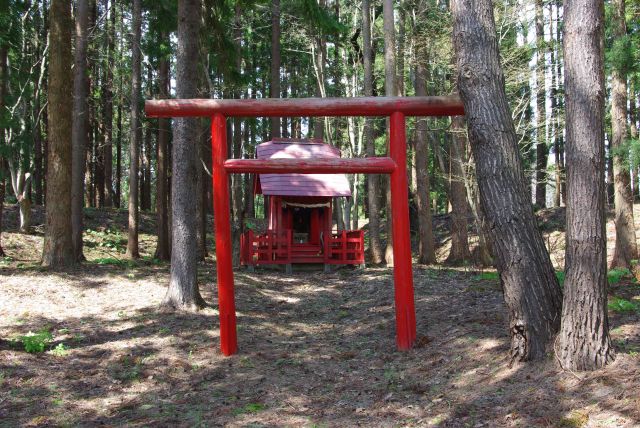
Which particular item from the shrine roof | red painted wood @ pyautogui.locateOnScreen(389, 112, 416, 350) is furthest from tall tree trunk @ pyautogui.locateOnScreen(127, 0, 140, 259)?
red painted wood @ pyautogui.locateOnScreen(389, 112, 416, 350)

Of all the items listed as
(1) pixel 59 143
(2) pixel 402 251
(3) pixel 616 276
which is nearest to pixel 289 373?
(2) pixel 402 251

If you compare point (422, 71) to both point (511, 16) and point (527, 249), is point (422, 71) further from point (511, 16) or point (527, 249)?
point (527, 249)

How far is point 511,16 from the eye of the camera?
15.2 m

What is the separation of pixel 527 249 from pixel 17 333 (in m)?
6.54

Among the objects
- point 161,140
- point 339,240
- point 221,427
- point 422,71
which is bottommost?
point 221,427

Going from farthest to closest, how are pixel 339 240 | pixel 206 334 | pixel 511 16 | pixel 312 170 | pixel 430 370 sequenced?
pixel 339 240 < pixel 511 16 < pixel 206 334 < pixel 312 170 < pixel 430 370

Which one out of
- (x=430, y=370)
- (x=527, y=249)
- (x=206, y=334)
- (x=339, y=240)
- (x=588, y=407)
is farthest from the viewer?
(x=339, y=240)

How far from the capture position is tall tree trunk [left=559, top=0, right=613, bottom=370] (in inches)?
180

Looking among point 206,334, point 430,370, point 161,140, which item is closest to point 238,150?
point 161,140

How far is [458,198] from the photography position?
17.0 metres

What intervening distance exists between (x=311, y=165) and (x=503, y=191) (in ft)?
8.29

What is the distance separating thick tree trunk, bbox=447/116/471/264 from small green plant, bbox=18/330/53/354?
1144 centimetres

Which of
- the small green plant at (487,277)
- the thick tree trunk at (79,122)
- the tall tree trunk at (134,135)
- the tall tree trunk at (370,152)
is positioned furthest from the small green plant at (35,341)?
the tall tree trunk at (370,152)

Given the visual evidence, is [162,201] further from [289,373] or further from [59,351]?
[289,373]
